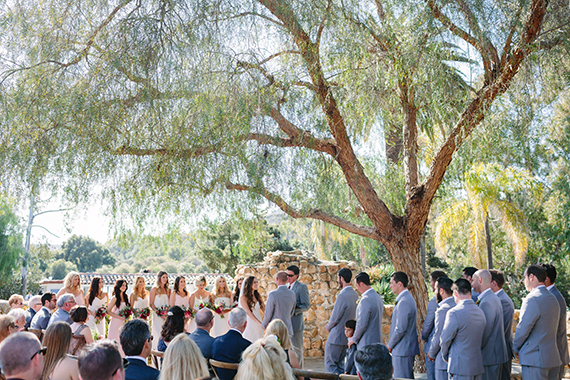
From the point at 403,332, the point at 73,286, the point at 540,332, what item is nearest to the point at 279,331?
the point at 403,332

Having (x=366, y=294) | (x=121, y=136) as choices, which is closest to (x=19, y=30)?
(x=121, y=136)

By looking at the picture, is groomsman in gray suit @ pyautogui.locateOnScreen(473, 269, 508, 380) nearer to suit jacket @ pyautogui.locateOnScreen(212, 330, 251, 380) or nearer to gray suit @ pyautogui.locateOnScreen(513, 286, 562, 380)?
gray suit @ pyautogui.locateOnScreen(513, 286, 562, 380)

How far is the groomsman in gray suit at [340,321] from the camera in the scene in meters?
6.11

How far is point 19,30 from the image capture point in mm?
5645

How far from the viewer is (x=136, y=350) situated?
11.0 feet

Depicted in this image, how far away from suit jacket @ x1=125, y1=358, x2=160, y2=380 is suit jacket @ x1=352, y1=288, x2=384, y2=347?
2862 mm

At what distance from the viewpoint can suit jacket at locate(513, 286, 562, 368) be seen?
4785mm

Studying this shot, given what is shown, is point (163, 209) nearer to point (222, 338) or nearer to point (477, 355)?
point (222, 338)

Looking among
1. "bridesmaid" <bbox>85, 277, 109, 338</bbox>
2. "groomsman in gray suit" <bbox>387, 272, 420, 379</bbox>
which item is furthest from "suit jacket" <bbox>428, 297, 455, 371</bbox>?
"bridesmaid" <bbox>85, 277, 109, 338</bbox>

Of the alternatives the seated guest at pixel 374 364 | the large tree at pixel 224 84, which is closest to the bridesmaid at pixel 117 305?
the large tree at pixel 224 84

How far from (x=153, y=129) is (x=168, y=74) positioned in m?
0.68

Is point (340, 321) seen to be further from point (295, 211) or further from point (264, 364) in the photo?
point (264, 364)

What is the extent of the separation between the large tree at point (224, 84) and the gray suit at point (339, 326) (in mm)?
1459

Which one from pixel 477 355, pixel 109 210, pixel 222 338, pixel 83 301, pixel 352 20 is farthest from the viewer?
pixel 83 301
